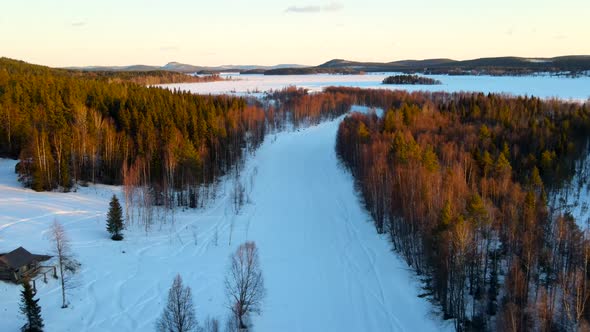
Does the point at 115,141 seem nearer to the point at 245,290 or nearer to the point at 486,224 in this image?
the point at 245,290

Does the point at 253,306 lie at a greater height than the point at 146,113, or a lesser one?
lesser

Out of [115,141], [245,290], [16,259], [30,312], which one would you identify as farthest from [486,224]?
[115,141]

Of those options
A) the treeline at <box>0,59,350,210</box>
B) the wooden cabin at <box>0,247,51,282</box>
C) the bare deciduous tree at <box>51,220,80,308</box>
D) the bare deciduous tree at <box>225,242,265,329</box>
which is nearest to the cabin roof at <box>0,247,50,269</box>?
the wooden cabin at <box>0,247,51,282</box>

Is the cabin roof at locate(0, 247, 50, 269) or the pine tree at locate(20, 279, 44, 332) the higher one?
the cabin roof at locate(0, 247, 50, 269)

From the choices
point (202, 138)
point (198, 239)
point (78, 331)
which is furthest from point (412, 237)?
point (202, 138)

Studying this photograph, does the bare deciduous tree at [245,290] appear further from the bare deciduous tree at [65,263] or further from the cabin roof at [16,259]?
the cabin roof at [16,259]

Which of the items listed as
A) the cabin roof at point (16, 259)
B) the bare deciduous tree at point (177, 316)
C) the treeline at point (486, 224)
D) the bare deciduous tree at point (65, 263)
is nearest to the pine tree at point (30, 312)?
the bare deciduous tree at point (65, 263)

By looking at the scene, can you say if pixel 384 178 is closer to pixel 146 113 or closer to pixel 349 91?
pixel 146 113

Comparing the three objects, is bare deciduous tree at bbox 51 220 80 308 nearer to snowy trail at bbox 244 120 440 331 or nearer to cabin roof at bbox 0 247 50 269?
cabin roof at bbox 0 247 50 269
